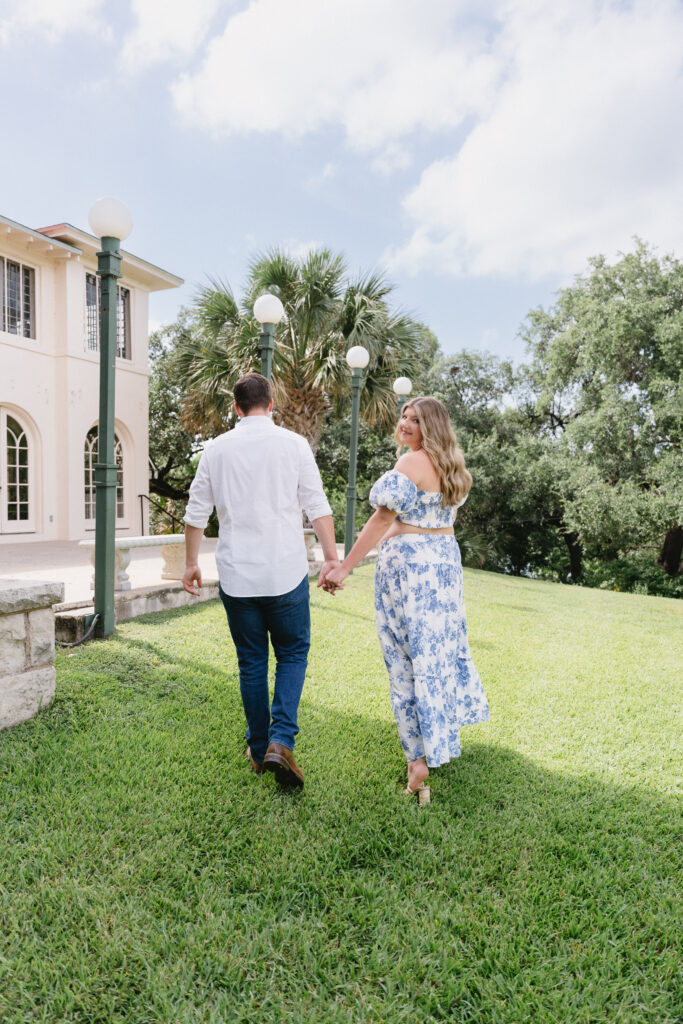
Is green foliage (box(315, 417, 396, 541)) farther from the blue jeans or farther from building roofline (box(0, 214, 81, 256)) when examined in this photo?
the blue jeans

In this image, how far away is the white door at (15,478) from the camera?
11.9m

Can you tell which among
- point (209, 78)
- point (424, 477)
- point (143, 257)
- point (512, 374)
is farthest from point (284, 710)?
point (512, 374)

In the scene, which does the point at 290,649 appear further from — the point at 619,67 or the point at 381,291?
the point at 619,67

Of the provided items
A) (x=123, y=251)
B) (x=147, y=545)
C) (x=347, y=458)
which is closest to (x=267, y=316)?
(x=147, y=545)

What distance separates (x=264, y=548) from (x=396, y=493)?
0.67 metres

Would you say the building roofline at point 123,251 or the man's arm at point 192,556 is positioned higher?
the building roofline at point 123,251

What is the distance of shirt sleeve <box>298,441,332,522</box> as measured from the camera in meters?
2.98

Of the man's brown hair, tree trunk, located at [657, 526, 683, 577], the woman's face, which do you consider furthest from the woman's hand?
tree trunk, located at [657, 526, 683, 577]

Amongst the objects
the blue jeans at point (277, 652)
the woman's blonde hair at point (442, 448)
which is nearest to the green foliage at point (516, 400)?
the woman's blonde hair at point (442, 448)

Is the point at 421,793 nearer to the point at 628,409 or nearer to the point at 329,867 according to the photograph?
the point at 329,867

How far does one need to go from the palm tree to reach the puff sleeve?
30.2ft

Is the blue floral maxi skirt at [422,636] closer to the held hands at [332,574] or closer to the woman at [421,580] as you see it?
the woman at [421,580]

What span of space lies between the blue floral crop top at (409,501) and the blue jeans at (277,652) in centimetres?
56

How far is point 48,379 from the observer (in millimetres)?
12625
